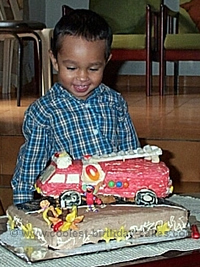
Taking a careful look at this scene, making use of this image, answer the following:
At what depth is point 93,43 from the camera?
4.75 ft

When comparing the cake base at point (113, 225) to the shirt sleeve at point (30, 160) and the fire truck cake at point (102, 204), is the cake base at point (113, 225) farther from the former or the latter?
the shirt sleeve at point (30, 160)

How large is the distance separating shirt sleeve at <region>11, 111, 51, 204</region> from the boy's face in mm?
118

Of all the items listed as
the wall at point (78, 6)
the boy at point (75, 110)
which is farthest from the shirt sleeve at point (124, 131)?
the wall at point (78, 6)

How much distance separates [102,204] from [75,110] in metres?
0.39

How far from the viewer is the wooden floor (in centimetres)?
275

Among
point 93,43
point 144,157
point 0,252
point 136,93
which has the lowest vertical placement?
point 136,93

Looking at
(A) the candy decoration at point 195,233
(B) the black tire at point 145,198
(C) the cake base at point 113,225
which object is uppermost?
(B) the black tire at point 145,198

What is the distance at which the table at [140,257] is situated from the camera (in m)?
1.07

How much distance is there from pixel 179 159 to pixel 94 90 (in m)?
1.25

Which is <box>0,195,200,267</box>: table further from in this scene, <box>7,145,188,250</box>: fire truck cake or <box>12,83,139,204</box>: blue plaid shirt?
<box>12,83,139,204</box>: blue plaid shirt

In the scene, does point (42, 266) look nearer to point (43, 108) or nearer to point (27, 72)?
point (43, 108)

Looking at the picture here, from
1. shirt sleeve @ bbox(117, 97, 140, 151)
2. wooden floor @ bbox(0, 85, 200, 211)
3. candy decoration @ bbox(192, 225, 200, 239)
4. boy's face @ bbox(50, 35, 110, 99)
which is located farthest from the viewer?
wooden floor @ bbox(0, 85, 200, 211)

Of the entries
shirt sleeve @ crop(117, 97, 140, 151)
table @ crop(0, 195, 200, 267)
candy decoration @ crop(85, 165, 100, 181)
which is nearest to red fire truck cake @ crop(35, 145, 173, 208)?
candy decoration @ crop(85, 165, 100, 181)

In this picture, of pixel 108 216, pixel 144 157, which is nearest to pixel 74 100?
pixel 144 157
